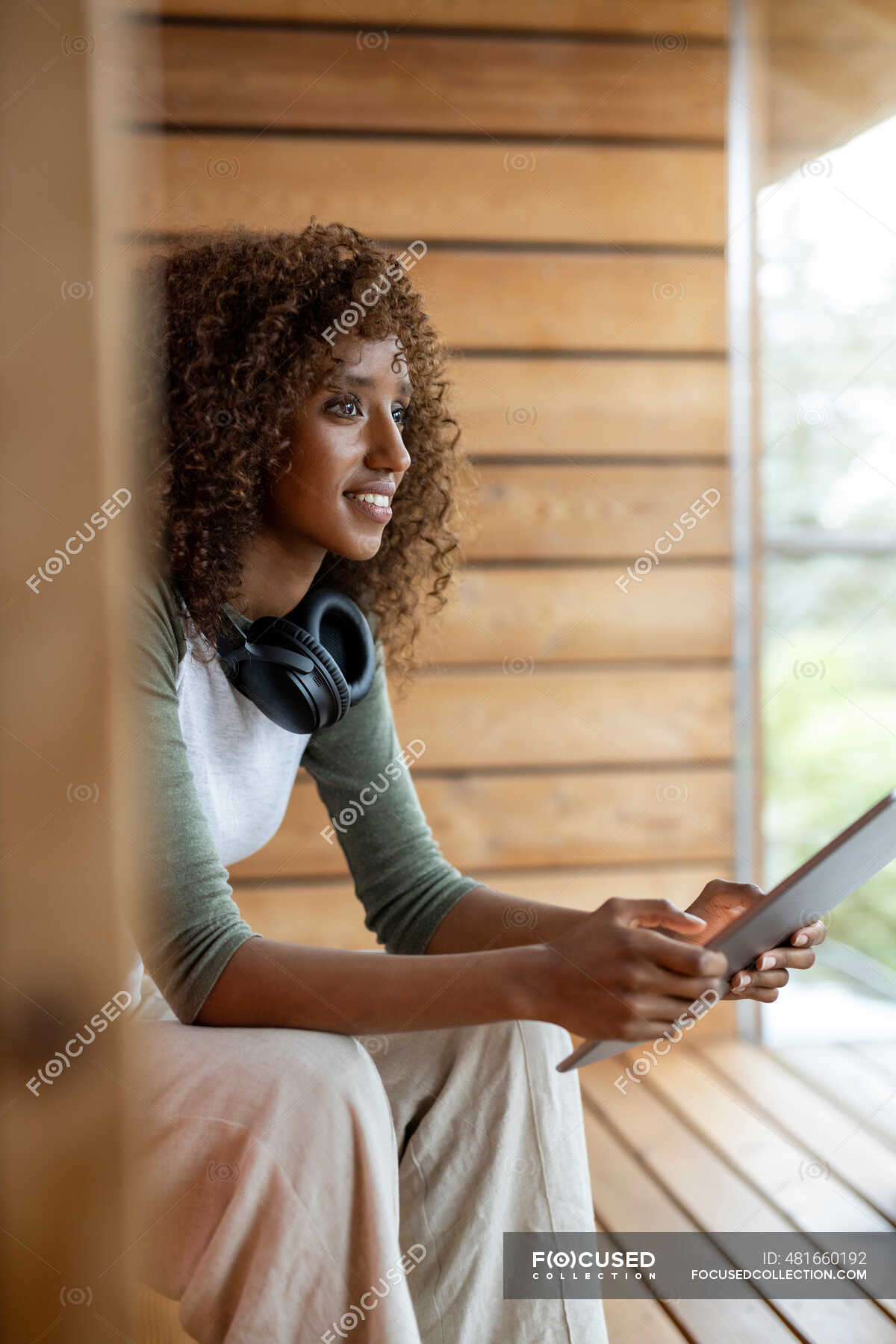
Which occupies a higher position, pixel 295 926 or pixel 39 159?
pixel 39 159

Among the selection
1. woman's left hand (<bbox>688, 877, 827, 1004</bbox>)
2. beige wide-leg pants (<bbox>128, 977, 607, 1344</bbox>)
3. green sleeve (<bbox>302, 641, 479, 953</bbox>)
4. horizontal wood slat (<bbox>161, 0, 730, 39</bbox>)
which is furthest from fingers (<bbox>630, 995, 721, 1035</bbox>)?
horizontal wood slat (<bbox>161, 0, 730, 39</bbox>)

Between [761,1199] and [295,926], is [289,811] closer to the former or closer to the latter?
[295,926]

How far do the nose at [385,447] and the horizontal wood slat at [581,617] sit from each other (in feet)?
3.01

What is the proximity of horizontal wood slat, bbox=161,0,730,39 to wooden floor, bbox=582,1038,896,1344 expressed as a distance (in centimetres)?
192

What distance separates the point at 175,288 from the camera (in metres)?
1.13

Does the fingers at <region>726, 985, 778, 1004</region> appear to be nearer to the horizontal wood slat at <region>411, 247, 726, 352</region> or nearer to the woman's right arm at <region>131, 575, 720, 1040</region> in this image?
the woman's right arm at <region>131, 575, 720, 1040</region>

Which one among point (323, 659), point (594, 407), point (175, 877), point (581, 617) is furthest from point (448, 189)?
point (175, 877)

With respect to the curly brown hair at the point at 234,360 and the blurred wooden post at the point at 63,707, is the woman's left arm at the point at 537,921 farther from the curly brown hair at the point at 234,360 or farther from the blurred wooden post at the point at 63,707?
the blurred wooden post at the point at 63,707

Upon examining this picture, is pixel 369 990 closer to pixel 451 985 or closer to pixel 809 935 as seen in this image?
pixel 451 985

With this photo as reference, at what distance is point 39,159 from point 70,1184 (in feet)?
1.48

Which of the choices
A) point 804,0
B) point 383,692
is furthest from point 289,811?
point 804,0

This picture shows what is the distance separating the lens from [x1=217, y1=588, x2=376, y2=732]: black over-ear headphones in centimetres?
101

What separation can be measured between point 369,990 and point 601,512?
55.1 inches

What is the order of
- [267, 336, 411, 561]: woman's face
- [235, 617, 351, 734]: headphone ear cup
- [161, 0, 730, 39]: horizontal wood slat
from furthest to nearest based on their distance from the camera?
[161, 0, 730, 39]: horizontal wood slat
[267, 336, 411, 561]: woman's face
[235, 617, 351, 734]: headphone ear cup
